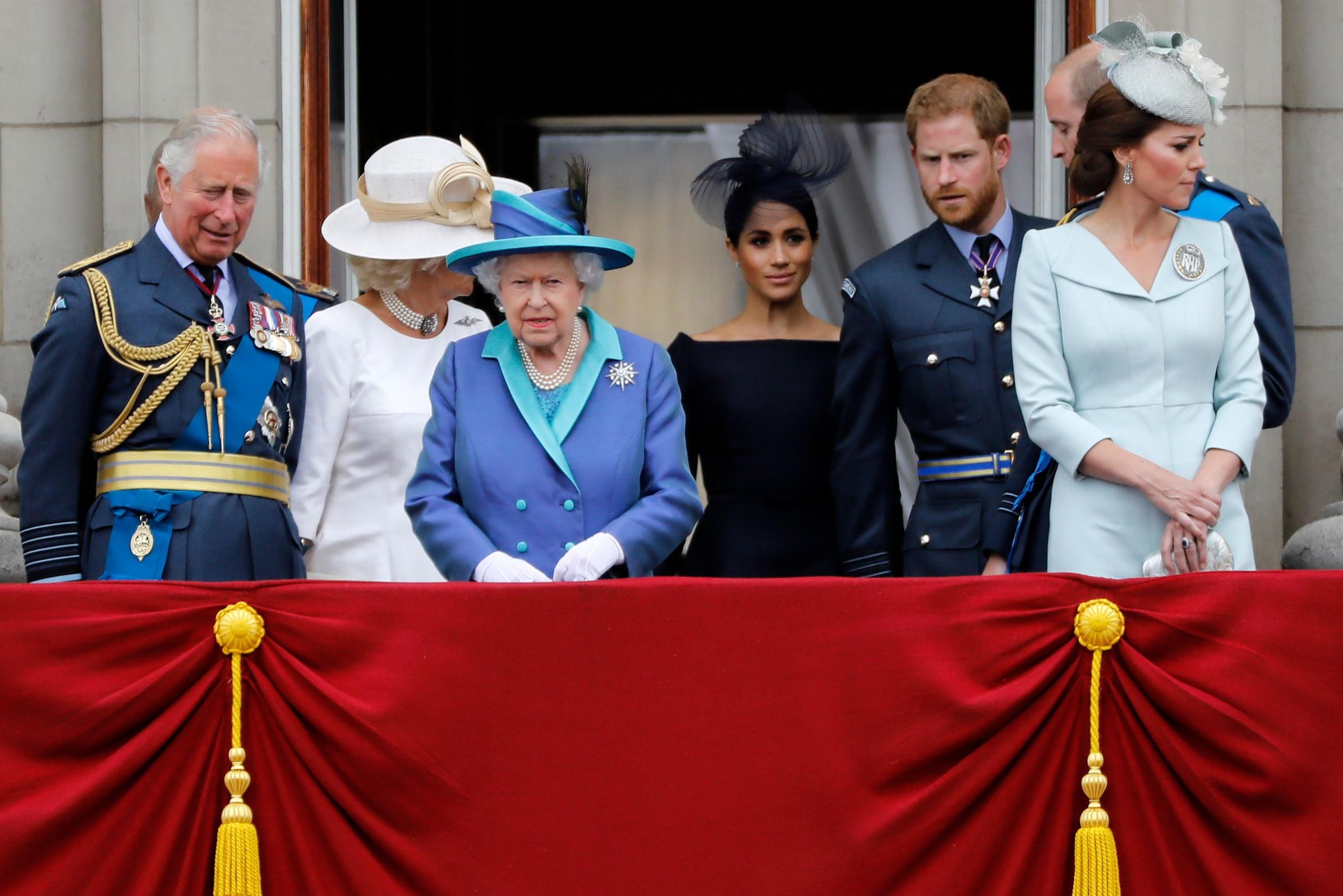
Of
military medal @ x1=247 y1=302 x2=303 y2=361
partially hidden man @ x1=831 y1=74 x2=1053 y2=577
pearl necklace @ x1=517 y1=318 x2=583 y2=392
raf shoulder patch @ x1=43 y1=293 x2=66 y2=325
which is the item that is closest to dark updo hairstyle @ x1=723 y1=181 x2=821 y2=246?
partially hidden man @ x1=831 y1=74 x2=1053 y2=577

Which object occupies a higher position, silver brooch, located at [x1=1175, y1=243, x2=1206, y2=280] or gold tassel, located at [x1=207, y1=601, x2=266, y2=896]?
silver brooch, located at [x1=1175, y1=243, x2=1206, y2=280]

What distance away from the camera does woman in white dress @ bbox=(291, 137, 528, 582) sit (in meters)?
4.33

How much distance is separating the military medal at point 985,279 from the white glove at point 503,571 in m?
1.36

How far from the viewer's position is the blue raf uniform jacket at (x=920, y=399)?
418 cm

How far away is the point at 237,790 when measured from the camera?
3135mm

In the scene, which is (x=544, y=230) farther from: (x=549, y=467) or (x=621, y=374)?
(x=549, y=467)

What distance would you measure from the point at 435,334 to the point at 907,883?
198cm

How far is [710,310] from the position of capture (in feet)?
26.2

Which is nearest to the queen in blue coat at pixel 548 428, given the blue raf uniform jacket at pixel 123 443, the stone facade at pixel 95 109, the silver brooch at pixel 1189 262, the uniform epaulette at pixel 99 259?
the blue raf uniform jacket at pixel 123 443

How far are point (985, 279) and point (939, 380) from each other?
30 centimetres

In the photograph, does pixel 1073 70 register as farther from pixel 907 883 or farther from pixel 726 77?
pixel 726 77

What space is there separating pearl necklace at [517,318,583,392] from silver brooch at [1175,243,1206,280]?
1.22m

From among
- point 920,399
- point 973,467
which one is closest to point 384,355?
point 920,399

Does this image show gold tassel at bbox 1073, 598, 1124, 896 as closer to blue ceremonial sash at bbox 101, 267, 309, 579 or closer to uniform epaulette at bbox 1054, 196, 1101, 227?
uniform epaulette at bbox 1054, 196, 1101, 227
